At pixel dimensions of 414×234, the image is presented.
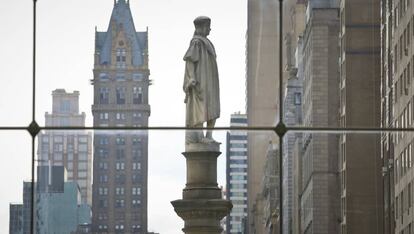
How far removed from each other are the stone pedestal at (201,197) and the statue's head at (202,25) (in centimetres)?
206

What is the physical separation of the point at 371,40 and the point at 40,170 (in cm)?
2220

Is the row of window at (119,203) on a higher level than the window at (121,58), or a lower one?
lower

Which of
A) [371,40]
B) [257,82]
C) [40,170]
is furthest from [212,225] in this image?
[371,40]

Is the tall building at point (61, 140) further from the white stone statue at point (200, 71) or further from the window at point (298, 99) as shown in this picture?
the window at point (298, 99)

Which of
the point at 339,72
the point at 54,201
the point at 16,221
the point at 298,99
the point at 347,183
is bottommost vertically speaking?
the point at 16,221

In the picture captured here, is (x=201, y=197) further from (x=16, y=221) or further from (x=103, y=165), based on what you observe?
(x=103, y=165)

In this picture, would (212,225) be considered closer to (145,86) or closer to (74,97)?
(74,97)

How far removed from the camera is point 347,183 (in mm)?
61594

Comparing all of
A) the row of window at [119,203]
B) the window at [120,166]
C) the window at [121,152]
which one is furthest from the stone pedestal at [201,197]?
the window at [120,166]

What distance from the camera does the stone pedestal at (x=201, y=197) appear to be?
94.5ft

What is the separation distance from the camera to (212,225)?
28828 millimetres

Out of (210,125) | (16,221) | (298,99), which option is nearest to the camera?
(210,125)

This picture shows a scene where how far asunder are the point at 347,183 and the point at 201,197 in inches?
1290

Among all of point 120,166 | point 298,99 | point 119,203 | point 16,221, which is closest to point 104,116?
point 298,99
